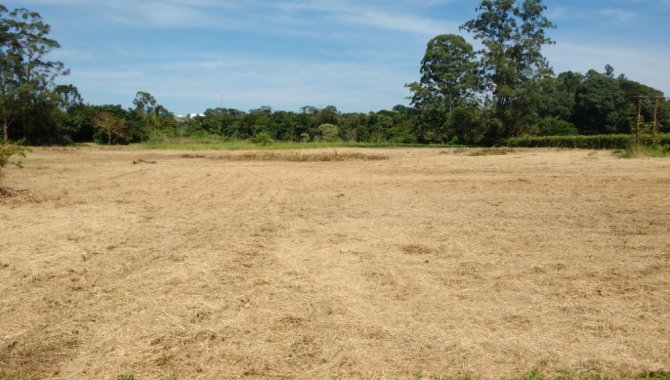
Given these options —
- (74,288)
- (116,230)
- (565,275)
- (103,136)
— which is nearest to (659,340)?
(565,275)

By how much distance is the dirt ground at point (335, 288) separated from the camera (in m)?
2.99

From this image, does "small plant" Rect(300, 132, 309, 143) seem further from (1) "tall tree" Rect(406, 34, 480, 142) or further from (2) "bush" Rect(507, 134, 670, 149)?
(2) "bush" Rect(507, 134, 670, 149)

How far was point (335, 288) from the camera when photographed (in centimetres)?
423

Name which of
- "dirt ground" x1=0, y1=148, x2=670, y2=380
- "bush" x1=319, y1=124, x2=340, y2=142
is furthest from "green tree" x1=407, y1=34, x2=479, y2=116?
"dirt ground" x1=0, y1=148, x2=670, y2=380

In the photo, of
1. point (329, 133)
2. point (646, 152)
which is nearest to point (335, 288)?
point (646, 152)

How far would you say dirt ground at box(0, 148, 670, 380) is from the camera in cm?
299

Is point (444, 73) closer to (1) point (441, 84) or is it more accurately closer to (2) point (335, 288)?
(1) point (441, 84)

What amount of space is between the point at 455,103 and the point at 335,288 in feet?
145

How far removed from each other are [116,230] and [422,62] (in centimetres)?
4531

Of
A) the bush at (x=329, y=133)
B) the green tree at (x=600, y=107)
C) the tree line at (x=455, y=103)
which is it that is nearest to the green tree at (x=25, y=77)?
the tree line at (x=455, y=103)

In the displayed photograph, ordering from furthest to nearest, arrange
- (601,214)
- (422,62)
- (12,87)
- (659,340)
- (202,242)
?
(422,62)
(12,87)
(601,214)
(202,242)
(659,340)

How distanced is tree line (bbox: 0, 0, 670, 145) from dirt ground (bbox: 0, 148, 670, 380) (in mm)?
31400

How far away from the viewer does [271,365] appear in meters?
2.93

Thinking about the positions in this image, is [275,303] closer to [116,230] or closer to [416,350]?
[416,350]
